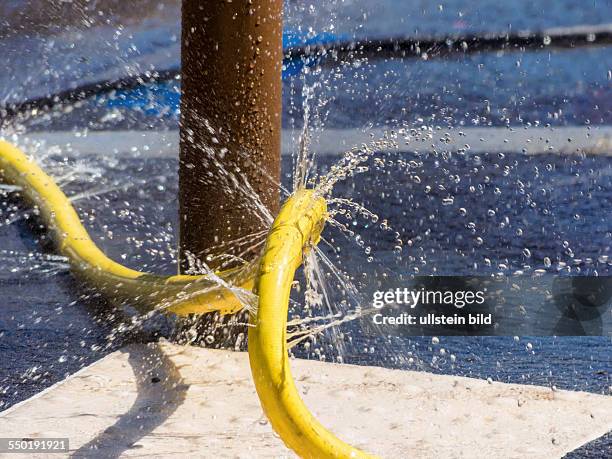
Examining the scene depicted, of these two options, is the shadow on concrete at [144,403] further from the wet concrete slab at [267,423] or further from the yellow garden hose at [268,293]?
the yellow garden hose at [268,293]

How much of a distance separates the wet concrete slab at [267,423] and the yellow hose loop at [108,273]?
0.20 metres

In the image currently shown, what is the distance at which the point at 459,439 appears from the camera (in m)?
2.28

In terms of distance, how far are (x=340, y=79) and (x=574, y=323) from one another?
4.50 metres

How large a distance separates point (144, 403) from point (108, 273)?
802 millimetres

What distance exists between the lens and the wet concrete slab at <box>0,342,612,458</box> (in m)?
2.23

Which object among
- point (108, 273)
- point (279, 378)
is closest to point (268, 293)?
point (279, 378)

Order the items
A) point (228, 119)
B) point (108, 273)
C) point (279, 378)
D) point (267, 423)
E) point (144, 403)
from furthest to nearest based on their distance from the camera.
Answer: point (108, 273), point (228, 119), point (144, 403), point (267, 423), point (279, 378)

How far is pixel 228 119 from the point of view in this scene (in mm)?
2834


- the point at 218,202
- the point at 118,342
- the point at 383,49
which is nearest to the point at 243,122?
the point at 218,202

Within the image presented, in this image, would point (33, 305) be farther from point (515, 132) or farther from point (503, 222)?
point (515, 132)
